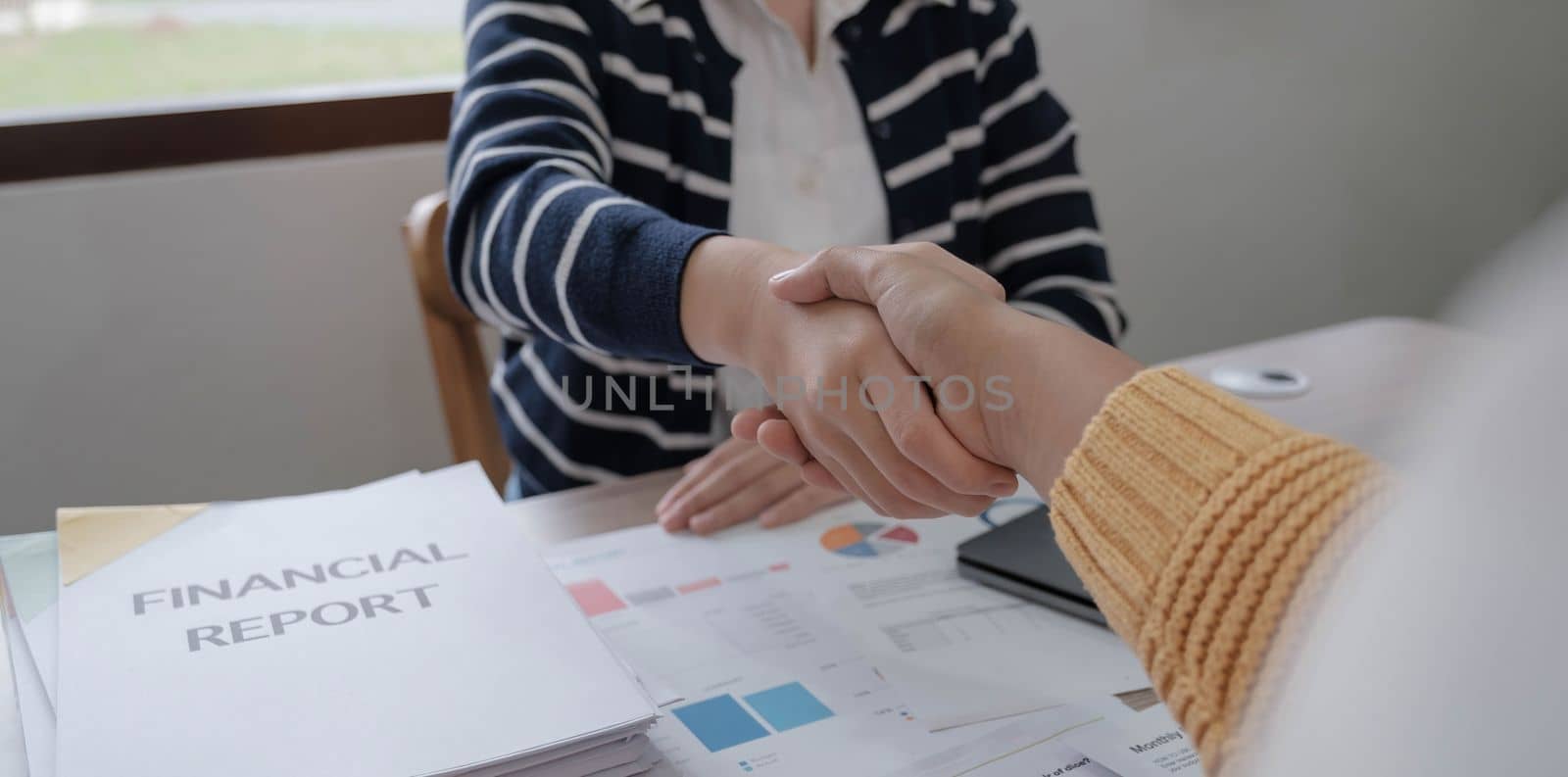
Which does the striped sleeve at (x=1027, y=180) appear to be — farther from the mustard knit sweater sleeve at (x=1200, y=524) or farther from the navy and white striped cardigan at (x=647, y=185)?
the mustard knit sweater sleeve at (x=1200, y=524)

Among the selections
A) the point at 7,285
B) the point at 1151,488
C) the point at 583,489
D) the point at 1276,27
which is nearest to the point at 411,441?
the point at 7,285

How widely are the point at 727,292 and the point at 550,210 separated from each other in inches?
6.4

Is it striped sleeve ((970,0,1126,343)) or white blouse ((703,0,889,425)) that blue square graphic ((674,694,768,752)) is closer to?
white blouse ((703,0,889,425))

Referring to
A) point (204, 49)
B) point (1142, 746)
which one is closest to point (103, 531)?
point (1142, 746)

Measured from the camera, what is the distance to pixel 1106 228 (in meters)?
1.99

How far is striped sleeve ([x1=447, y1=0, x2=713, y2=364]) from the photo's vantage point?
70cm

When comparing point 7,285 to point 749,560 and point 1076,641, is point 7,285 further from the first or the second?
point 1076,641

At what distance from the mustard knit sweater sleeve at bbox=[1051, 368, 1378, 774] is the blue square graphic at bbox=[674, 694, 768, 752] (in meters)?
0.18

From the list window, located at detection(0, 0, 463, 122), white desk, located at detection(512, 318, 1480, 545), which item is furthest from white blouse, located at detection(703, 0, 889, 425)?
window, located at detection(0, 0, 463, 122)

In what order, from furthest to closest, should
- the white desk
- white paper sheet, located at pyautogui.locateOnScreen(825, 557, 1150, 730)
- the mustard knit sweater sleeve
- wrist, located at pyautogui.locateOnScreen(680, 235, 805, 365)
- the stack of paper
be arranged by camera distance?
the white desk → wrist, located at pyautogui.locateOnScreen(680, 235, 805, 365) → white paper sheet, located at pyautogui.locateOnScreen(825, 557, 1150, 730) → the stack of paper → the mustard knit sweater sleeve

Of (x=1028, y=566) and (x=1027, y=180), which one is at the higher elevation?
(x=1027, y=180)

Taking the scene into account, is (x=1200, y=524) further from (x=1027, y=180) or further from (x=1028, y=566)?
(x=1027, y=180)

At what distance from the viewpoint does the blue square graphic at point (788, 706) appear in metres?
0.52

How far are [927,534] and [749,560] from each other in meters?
0.12
